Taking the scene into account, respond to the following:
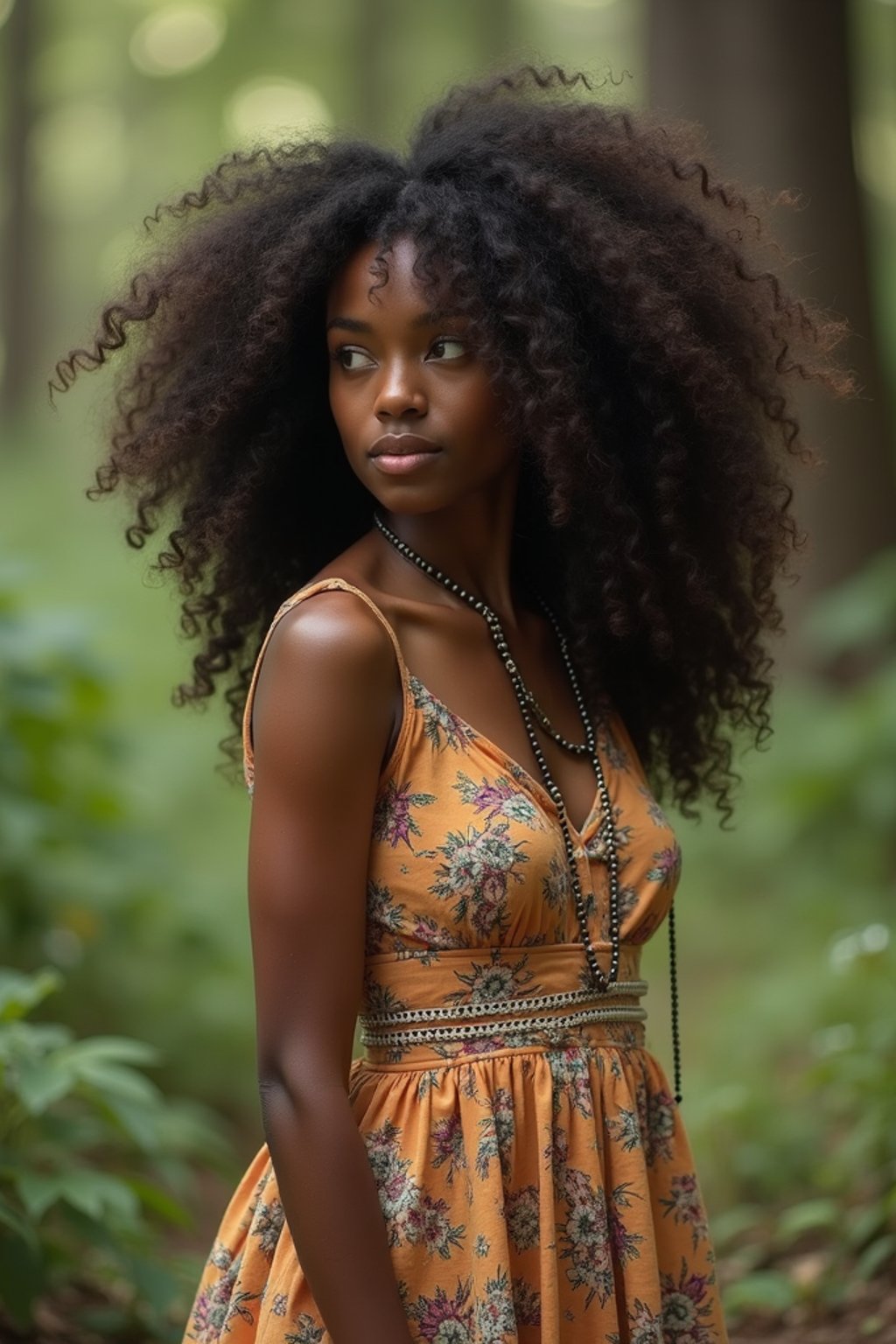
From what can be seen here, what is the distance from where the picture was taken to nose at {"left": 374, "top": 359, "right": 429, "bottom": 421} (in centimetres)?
208

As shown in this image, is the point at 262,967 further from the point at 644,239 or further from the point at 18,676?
the point at 18,676

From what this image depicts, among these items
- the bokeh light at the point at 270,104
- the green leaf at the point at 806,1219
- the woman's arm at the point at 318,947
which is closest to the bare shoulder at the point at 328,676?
the woman's arm at the point at 318,947

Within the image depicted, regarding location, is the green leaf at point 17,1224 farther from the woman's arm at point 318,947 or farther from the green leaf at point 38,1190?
the woman's arm at point 318,947

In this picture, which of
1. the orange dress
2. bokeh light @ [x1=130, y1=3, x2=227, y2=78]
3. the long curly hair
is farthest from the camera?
bokeh light @ [x1=130, y1=3, x2=227, y2=78]

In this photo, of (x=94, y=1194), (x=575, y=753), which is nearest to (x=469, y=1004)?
(x=575, y=753)

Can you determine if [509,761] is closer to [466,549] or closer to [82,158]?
[466,549]

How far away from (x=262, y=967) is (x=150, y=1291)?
54.2 inches

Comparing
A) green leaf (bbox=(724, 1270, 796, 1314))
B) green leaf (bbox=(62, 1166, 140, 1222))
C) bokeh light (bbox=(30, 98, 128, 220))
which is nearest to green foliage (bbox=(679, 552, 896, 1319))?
green leaf (bbox=(724, 1270, 796, 1314))

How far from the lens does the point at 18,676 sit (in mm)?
4305

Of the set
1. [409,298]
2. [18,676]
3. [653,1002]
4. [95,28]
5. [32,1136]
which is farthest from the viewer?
[95,28]

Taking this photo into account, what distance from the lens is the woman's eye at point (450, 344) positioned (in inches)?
83.7

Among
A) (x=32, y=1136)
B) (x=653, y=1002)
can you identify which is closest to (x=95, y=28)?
(x=653, y=1002)

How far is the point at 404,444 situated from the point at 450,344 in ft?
0.48

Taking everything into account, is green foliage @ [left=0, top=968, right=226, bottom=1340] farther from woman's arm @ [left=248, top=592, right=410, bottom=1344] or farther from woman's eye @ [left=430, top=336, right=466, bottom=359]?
woman's eye @ [left=430, top=336, right=466, bottom=359]
